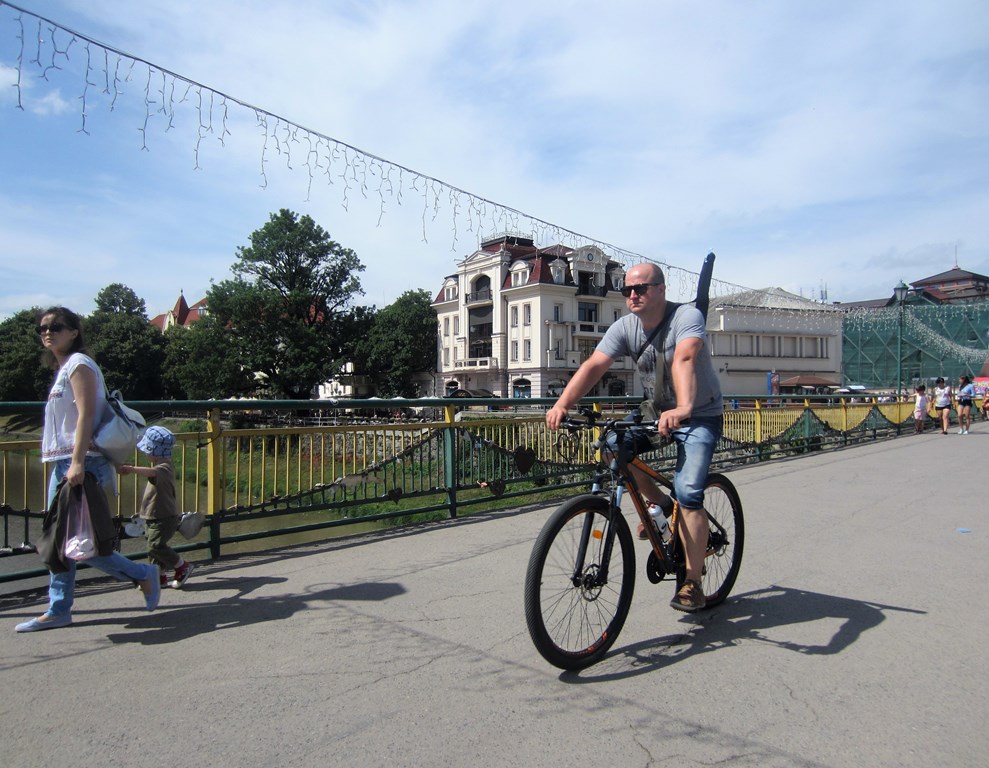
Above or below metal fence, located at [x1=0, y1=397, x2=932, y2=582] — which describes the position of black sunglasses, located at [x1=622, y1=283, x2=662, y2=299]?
above

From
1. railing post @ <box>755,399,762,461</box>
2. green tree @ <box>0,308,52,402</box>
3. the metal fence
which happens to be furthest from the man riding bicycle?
green tree @ <box>0,308,52,402</box>

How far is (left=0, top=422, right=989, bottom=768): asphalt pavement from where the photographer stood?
8.59ft

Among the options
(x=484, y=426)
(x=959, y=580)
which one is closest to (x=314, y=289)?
(x=484, y=426)

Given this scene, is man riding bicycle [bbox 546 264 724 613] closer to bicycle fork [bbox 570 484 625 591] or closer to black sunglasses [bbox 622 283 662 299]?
black sunglasses [bbox 622 283 662 299]

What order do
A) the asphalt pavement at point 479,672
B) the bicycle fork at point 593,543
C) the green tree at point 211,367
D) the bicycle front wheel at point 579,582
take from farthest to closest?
the green tree at point 211,367 < the bicycle fork at point 593,543 < the bicycle front wheel at point 579,582 < the asphalt pavement at point 479,672

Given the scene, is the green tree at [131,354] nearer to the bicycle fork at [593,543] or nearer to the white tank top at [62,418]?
the white tank top at [62,418]

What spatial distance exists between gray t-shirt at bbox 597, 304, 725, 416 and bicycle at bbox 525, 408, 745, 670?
15.6 inches

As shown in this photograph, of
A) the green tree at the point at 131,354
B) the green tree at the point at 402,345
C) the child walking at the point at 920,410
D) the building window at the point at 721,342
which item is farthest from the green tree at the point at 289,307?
the child walking at the point at 920,410

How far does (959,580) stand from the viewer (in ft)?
15.9

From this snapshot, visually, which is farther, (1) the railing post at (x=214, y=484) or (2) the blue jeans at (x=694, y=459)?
(1) the railing post at (x=214, y=484)

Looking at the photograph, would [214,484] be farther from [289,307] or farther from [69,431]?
[289,307]

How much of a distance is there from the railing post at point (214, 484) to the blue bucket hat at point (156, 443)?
0.69m

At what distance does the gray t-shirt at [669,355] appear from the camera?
12.1ft

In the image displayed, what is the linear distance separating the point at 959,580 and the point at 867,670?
6.97ft
